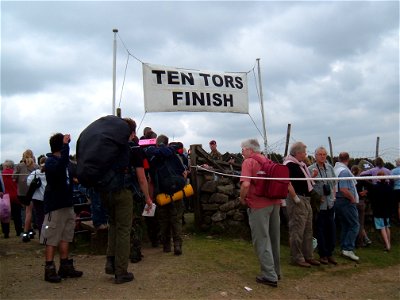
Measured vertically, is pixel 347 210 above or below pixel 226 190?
below

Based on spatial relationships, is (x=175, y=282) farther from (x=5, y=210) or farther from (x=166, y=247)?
(x=5, y=210)

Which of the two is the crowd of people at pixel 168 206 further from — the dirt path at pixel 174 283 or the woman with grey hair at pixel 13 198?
the dirt path at pixel 174 283

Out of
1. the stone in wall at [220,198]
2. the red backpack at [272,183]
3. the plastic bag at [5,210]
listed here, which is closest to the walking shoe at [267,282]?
the red backpack at [272,183]

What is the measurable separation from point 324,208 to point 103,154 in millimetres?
3917

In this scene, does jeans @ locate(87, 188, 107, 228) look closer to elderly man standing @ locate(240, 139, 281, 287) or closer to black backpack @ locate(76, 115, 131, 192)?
black backpack @ locate(76, 115, 131, 192)

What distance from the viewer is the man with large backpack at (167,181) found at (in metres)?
6.12

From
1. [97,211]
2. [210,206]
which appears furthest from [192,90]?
[97,211]

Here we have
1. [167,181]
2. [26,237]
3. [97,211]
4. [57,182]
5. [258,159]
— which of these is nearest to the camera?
[57,182]

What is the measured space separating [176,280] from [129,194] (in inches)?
50.1

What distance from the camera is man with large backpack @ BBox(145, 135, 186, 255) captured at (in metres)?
6.12

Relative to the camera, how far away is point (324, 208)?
6664mm

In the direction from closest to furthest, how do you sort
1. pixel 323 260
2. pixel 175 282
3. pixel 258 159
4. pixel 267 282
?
pixel 175 282, pixel 267 282, pixel 258 159, pixel 323 260

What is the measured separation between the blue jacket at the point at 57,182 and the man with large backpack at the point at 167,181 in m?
1.53

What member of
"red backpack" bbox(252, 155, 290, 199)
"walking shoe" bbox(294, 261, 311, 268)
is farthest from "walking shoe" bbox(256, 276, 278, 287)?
"walking shoe" bbox(294, 261, 311, 268)
